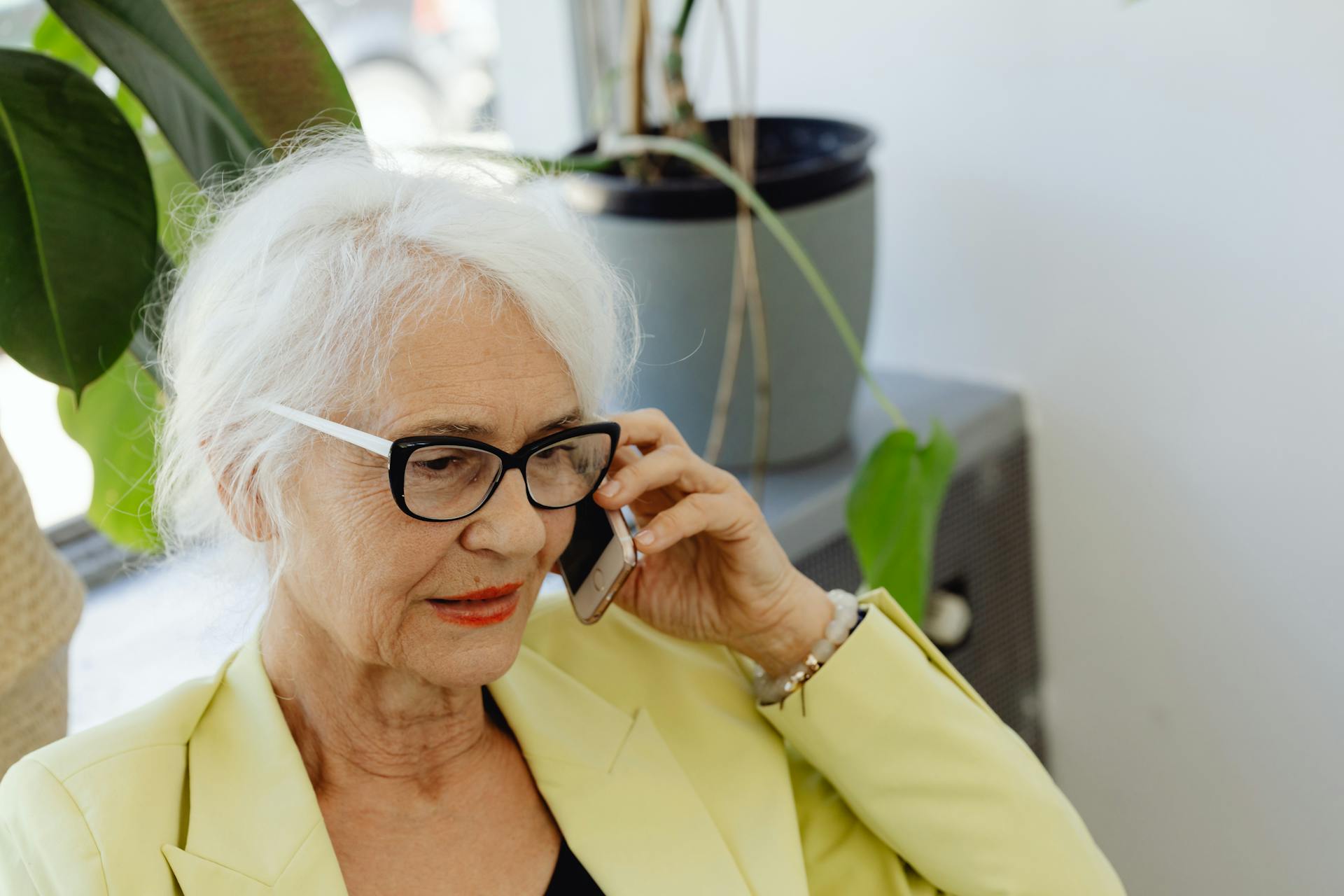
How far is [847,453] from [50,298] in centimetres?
115

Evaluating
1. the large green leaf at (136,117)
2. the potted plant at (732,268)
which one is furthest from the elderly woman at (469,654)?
the potted plant at (732,268)

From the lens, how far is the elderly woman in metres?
0.99

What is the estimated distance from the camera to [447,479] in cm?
98

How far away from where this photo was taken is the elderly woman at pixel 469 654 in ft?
3.24

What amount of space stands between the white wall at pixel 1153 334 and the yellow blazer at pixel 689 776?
84cm

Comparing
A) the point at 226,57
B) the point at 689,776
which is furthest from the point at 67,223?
the point at 689,776

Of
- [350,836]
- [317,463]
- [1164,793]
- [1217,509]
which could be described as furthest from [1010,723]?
[317,463]

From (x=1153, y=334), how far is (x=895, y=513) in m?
0.65

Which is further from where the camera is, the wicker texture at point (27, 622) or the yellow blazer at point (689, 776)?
the wicker texture at point (27, 622)

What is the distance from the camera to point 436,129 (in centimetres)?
243

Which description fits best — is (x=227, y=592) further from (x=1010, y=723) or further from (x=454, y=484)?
(x=1010, y=723)

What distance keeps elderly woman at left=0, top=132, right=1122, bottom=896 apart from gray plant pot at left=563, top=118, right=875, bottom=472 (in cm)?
48

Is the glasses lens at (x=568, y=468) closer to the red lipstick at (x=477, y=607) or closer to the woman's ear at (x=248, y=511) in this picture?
the red lipstick at (x=477, y=607)

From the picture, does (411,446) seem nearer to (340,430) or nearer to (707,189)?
(340,430)
